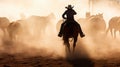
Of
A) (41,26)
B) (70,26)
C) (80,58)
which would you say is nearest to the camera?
(80,58)

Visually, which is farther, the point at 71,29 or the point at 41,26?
the point at 41,26

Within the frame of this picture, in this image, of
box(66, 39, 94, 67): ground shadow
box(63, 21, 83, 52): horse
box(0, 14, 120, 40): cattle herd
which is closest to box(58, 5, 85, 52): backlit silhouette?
box(63, 21, 83, 52): horse

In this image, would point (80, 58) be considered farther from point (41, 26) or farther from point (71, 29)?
point (41, 26)

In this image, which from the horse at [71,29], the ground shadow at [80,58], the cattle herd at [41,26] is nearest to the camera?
the ground shadow at [80,58]

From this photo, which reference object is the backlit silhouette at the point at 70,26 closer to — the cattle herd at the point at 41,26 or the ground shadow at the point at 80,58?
the ground shadow at the point at 80,58

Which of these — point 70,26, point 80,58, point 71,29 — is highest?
point 70,26

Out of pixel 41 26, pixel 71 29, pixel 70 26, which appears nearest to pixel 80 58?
pixel 71 29

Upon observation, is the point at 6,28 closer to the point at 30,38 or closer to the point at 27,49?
the point at 30,38

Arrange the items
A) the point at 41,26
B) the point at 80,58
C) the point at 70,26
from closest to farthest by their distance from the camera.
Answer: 1. the point at 80,58
2. the point at 70,26
3. the point at 41,26

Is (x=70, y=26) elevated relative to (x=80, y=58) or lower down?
elevated

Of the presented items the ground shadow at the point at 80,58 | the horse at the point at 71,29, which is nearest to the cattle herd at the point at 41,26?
the ground shadow at the point at 80,58

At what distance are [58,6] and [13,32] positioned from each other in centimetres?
1699

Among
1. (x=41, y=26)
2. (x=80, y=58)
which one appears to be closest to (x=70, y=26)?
(x=80, y=58)

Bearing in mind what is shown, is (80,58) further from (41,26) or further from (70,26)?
(41,26)
